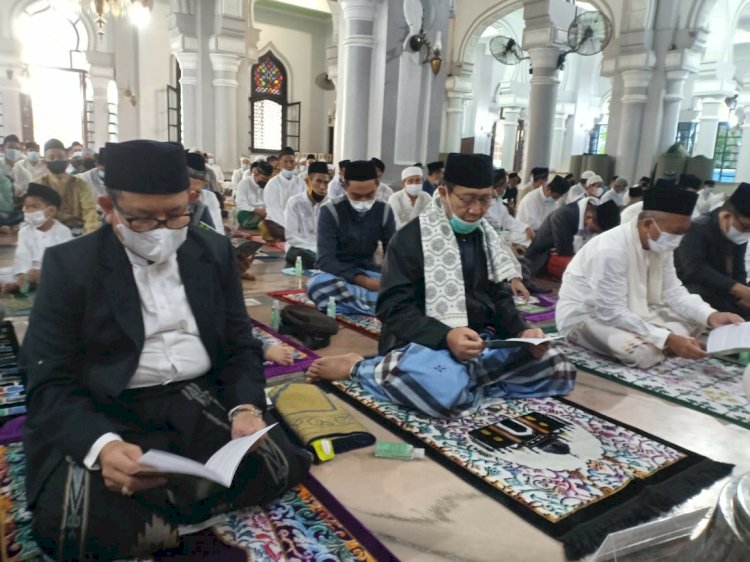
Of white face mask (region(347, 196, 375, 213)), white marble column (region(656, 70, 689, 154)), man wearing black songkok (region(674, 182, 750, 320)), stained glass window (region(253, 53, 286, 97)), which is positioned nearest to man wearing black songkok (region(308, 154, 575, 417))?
white face mask (region(347, 196, 375, 213))

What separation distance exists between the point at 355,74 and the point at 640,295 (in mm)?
3999

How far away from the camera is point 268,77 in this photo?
50.1 ft

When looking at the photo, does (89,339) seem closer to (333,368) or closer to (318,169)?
(333,368)

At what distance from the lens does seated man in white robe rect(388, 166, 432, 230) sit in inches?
214

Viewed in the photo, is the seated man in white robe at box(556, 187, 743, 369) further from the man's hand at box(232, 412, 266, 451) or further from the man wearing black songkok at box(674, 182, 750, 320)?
the man's hand at box(232, 412, 266, 451)

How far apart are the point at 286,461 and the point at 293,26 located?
1570 cm

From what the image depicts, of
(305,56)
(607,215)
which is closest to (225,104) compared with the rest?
(305,56)

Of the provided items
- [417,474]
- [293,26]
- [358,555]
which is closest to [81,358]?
[358,555]

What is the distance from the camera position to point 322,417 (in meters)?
1.95

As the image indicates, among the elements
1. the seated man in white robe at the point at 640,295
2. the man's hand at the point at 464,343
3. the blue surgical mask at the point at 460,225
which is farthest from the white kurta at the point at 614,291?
the man's hand at the point at 464,343

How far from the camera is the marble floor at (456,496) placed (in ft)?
4.71

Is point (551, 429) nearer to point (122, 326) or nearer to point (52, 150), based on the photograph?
point (122, 326)

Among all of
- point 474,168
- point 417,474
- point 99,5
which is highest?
point 99,5

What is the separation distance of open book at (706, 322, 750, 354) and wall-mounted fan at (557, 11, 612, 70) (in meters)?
6.57
